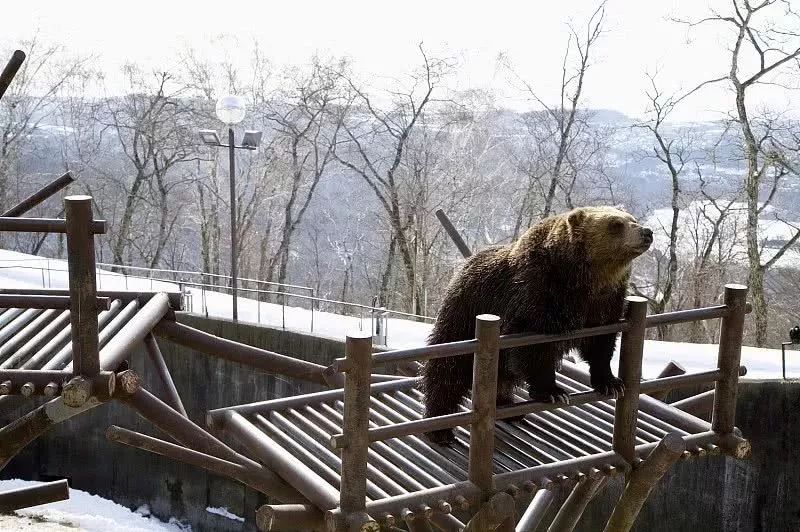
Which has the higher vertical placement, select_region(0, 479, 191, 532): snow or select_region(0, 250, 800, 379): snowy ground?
select_region(0, 250, 800, 379): snowy ground

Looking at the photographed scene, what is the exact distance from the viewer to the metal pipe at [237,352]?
18.0 feet

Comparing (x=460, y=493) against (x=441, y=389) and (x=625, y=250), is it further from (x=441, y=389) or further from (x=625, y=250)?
(x=625, y=250)

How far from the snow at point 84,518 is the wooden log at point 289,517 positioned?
1072 cm

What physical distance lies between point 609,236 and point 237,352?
95.7 inches

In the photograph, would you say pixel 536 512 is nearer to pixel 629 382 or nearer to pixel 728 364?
pixel 629 382

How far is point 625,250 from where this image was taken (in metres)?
4.30

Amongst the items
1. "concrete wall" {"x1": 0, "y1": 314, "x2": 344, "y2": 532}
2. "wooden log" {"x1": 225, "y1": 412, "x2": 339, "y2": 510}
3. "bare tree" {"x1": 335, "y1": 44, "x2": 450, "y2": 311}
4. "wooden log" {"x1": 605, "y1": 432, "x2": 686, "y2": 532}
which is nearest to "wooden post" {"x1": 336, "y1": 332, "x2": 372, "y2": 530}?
"wooden log" {"x1": 225, "y1": 412, "x2": 339, "y2": 510}

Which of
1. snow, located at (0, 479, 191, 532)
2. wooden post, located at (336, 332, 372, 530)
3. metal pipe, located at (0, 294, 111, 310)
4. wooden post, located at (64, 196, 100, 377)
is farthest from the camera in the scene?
snow, located at (0, 479, 191, 532)

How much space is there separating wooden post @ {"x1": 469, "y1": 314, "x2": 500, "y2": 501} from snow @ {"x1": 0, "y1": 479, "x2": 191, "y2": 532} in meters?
10.9

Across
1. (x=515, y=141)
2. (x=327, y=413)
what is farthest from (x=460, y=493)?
(x=515, y=141)

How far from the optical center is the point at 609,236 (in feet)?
14.1

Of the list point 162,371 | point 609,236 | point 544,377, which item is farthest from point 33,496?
point 609,236

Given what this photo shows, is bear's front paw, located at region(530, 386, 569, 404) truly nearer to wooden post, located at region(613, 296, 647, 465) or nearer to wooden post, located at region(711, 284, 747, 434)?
wooden post, located at region(613, 296, 647, 465)

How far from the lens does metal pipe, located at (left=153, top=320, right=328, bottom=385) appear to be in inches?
216
